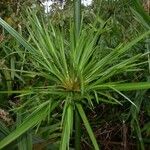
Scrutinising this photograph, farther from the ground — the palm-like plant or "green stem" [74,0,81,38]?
"green stem" [74,0,81,38]

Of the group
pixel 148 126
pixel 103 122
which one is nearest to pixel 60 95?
pixel 148 126

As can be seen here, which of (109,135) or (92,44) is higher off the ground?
(92,44)

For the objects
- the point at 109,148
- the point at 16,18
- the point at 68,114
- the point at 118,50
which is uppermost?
the point at 16,18

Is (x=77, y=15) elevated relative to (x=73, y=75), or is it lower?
elevated

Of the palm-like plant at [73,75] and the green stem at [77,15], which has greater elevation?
the green stem at [77,15]

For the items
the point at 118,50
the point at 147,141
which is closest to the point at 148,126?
the point at 147,141

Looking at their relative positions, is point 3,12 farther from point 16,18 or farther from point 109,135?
point 109,135

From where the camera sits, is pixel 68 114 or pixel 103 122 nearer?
pixel 68 114

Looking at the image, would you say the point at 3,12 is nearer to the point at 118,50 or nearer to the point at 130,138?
the point at 130,138

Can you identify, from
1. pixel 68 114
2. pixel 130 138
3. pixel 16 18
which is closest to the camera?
pixel 68 114

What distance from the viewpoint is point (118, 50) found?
66cm

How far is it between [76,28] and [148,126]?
369mm

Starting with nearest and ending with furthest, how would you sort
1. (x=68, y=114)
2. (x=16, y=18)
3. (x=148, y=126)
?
(x=68, y=114), (x=148, y=126), (x=16, y=18)

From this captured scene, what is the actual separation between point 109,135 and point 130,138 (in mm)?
63
